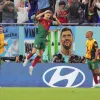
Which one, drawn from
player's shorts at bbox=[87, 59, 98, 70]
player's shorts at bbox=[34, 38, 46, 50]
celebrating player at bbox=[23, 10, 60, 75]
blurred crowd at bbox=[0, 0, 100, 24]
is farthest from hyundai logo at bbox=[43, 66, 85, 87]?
blurred crowd at bbox=[0, 0, 100, 24]

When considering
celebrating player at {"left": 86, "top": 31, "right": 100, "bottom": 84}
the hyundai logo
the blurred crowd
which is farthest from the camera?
the blurred crowd

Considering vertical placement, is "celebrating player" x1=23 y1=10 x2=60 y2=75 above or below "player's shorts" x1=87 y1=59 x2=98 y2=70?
above

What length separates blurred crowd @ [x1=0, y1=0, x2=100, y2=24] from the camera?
10.9 m

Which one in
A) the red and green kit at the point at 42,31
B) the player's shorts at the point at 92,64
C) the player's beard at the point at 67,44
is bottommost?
the player's shorts at the point at 92,64

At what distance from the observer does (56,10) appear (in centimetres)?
1115

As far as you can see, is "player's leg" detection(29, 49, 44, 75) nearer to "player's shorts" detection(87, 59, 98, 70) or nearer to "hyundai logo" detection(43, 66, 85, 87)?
"hyundai logo" detection(43, 66, 85, 87)

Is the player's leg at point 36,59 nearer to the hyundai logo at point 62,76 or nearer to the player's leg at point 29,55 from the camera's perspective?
the player's leg at point 29,55

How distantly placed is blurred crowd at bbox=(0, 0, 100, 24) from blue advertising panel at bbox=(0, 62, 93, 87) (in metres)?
1.30

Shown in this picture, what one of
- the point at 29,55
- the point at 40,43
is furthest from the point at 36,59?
the point at 40,43

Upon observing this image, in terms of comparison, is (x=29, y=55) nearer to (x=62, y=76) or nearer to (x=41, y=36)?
(x=41, y=36)

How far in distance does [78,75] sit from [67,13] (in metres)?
1.80

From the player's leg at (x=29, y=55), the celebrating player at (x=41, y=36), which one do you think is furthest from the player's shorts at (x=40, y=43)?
the player's leg at (x=29, y=55)

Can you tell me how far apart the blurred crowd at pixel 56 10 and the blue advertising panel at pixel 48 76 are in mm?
1301

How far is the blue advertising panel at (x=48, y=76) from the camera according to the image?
10453 mm
